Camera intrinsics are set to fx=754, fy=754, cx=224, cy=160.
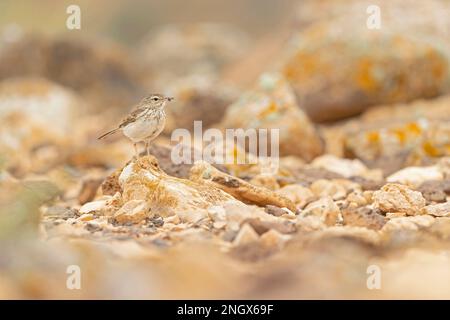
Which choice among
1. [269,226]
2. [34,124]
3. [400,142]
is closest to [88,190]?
[269,226]

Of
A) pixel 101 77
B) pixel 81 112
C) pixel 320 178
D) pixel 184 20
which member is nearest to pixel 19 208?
pixel 320 178

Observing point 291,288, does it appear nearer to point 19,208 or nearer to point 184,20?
point 19,208

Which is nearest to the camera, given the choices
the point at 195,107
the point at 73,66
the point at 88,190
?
the point at 88,190

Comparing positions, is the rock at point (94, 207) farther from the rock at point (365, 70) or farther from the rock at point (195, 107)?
the rock at point (365, 70)

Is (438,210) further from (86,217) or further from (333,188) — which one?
(86,217)

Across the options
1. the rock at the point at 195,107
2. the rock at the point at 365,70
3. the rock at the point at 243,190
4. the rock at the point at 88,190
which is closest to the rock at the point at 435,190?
the rock at the point at 243,190

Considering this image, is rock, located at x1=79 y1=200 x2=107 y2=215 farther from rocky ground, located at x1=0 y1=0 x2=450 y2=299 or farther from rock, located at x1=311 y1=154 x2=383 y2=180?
rock, located at x1=311 y1=154 x2=383 y2=180
